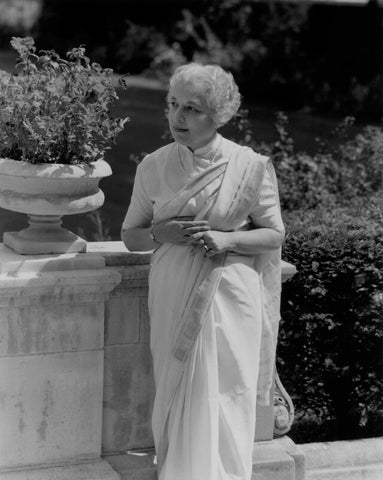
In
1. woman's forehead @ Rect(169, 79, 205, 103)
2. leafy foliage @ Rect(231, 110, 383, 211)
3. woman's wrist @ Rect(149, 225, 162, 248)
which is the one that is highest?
woman's forehead @ Rect(169, 79, 205, 103)

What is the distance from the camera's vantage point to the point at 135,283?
4.07 meters

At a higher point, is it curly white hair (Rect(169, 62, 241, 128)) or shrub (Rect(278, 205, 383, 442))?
curly white hair (Rect(169, 62, 241, 128))

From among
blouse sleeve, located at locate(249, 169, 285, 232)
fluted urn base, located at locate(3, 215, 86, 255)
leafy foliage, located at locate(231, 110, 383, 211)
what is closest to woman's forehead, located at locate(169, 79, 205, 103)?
blouse sleeve, located at locate(249, 169, 285, 232)

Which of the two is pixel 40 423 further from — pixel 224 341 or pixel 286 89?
pixel 286 89

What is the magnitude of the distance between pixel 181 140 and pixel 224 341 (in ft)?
2.40

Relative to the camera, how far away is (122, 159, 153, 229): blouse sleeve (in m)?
3.89

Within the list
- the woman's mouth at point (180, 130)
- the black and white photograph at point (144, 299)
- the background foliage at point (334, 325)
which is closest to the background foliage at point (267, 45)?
A: the background foliage at point (334, 325)

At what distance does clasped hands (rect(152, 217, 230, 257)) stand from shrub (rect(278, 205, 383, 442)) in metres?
1.38

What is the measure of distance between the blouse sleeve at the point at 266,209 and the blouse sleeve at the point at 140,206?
1.25ft

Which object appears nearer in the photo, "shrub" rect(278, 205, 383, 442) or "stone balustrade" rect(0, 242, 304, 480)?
"stone balustrade" rect(0, 242, 304, 480)

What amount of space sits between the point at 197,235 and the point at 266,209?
1.01 ft

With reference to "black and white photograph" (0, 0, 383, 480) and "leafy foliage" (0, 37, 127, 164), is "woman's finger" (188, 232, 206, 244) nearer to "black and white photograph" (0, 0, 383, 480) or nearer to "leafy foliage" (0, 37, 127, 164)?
"black and white photograph" (0, 0, 383, 480)

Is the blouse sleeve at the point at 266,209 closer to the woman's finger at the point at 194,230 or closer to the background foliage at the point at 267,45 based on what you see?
the woman's finger at the point at 194,230

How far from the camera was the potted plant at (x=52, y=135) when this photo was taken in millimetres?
3799
